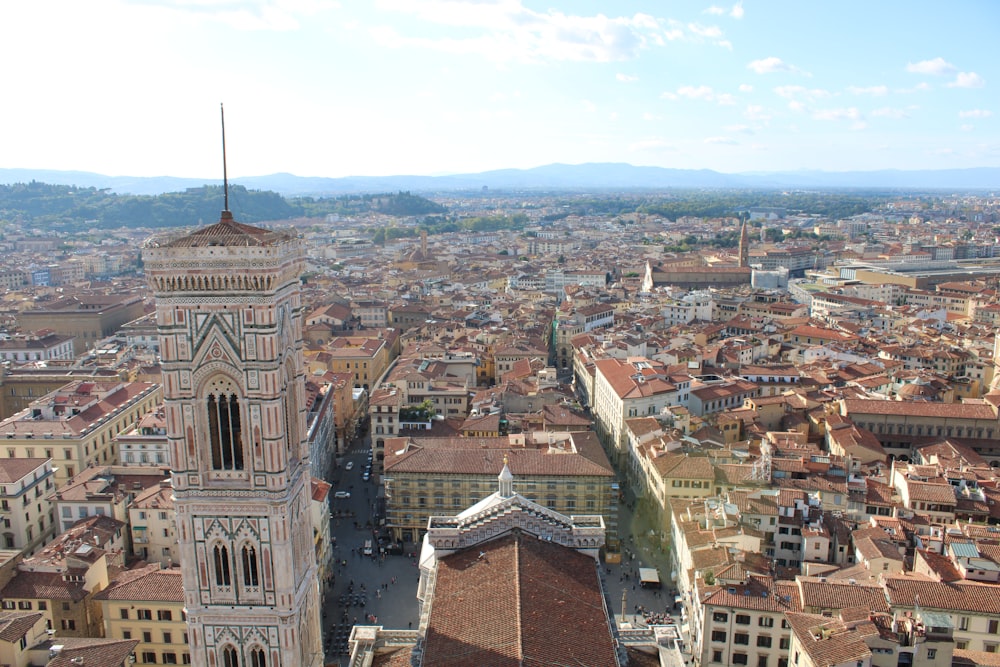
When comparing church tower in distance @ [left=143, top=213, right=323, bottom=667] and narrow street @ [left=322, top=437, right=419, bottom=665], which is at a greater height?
church tower in distance @ [left=143, top=213, right=323, bottom=667]

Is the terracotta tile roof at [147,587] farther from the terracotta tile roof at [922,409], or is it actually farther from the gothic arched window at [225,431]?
the terracotta tile roof at [922,409]

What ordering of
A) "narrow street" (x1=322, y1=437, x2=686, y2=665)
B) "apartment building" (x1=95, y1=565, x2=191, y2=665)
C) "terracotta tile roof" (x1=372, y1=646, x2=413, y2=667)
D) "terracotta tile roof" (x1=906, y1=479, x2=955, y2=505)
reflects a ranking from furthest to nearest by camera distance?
1. "terracotta tile roof" (x1=906, y1=479, x2=955, y2=505)
2. "narrow street" (x1=322, y1=437, x2=686, y2=665)
3. "apartment building" (x1=95, y1=565, x2=191, y2=665)
4. "terracotta tile roof" (x1=372, y1=646, x2=413, y2=667)

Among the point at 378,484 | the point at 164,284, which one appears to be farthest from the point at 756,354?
the point at 164,284

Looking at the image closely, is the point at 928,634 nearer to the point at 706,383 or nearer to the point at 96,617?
the point at 96,617

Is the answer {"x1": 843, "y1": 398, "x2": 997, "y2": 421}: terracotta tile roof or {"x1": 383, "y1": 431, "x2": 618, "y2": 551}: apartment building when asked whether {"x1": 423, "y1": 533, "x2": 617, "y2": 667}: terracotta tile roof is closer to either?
{"x1": 383, "y1": 431, "x2": 618, "y2": 551}: apartment building

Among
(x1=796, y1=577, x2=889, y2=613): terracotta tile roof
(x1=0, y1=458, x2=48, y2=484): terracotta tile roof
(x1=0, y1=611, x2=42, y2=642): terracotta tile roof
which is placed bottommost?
(x1=0, y1=611, x2=42, y2=642): terracotta tile roof

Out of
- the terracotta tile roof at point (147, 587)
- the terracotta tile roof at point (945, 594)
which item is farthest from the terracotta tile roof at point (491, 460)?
the terracotta tile roof at point (945, 594)

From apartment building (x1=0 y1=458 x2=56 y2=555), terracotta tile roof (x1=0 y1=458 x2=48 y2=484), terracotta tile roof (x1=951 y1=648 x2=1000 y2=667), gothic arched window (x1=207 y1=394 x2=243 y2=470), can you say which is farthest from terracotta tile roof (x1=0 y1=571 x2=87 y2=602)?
terracotta tile roof (x1=951 y1=648 x2=1000 y2=667)
